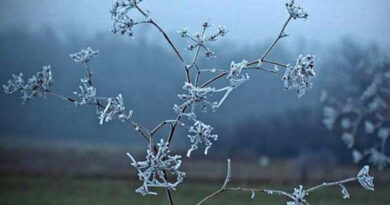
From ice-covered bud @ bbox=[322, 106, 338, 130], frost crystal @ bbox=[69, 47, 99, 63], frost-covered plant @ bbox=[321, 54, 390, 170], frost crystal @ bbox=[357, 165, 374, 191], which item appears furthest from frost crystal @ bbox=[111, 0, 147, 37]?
ice-covered bud @ bbox=[322, 106, 338, 130]

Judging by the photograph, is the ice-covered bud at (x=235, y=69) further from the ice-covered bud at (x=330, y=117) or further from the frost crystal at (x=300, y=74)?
the ice-covered bud at (x=330, y=117)

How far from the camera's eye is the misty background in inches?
106

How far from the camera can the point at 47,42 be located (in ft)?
9.51

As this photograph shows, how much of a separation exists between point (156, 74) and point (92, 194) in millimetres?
681

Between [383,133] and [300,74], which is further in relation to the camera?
[383,133]

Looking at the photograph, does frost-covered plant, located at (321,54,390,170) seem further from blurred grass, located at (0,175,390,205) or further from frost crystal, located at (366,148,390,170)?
blurred grass, located at (0,175,390,205)

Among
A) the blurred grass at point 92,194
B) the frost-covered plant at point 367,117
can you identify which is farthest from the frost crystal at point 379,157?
the blurred grass at point 92,194

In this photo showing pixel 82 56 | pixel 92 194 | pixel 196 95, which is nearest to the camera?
pixel 196 95

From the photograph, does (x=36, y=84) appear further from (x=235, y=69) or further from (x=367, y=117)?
(x=367, y=117)

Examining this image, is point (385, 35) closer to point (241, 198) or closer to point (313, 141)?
point (313, 141)

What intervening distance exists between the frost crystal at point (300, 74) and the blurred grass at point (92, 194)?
2.23 m

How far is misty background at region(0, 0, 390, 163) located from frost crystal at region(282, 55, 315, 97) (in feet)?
5.54

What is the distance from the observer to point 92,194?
123 inches

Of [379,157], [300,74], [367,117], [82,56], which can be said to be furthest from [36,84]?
[379,157]
